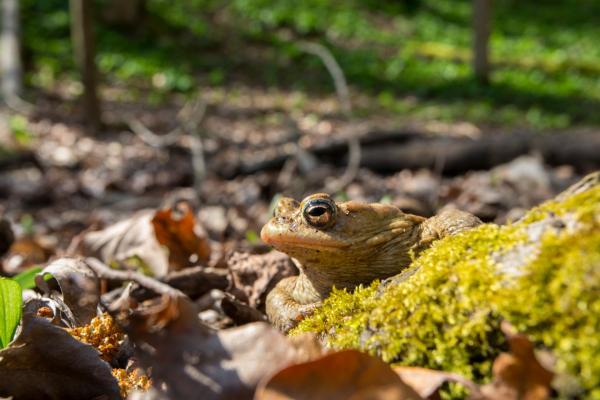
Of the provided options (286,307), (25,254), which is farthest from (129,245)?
(286,307)

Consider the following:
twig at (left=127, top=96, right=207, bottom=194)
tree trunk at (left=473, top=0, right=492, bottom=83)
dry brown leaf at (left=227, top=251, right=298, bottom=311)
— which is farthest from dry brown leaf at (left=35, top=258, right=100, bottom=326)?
tree trunk at (left=473, top=0, right=492, bottom=83)

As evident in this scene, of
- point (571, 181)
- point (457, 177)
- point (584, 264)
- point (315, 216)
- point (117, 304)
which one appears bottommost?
point (457, 177)

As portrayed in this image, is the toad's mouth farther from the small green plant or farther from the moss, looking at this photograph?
the small green plant

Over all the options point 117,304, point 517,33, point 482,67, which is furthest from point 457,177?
point 517,33

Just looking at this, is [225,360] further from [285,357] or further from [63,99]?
[63,99]

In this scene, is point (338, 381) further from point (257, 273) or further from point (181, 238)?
point (181, 238)

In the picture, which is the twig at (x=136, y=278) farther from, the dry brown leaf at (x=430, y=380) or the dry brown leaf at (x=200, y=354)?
the dry brown leaf at (x=430, y=380)
